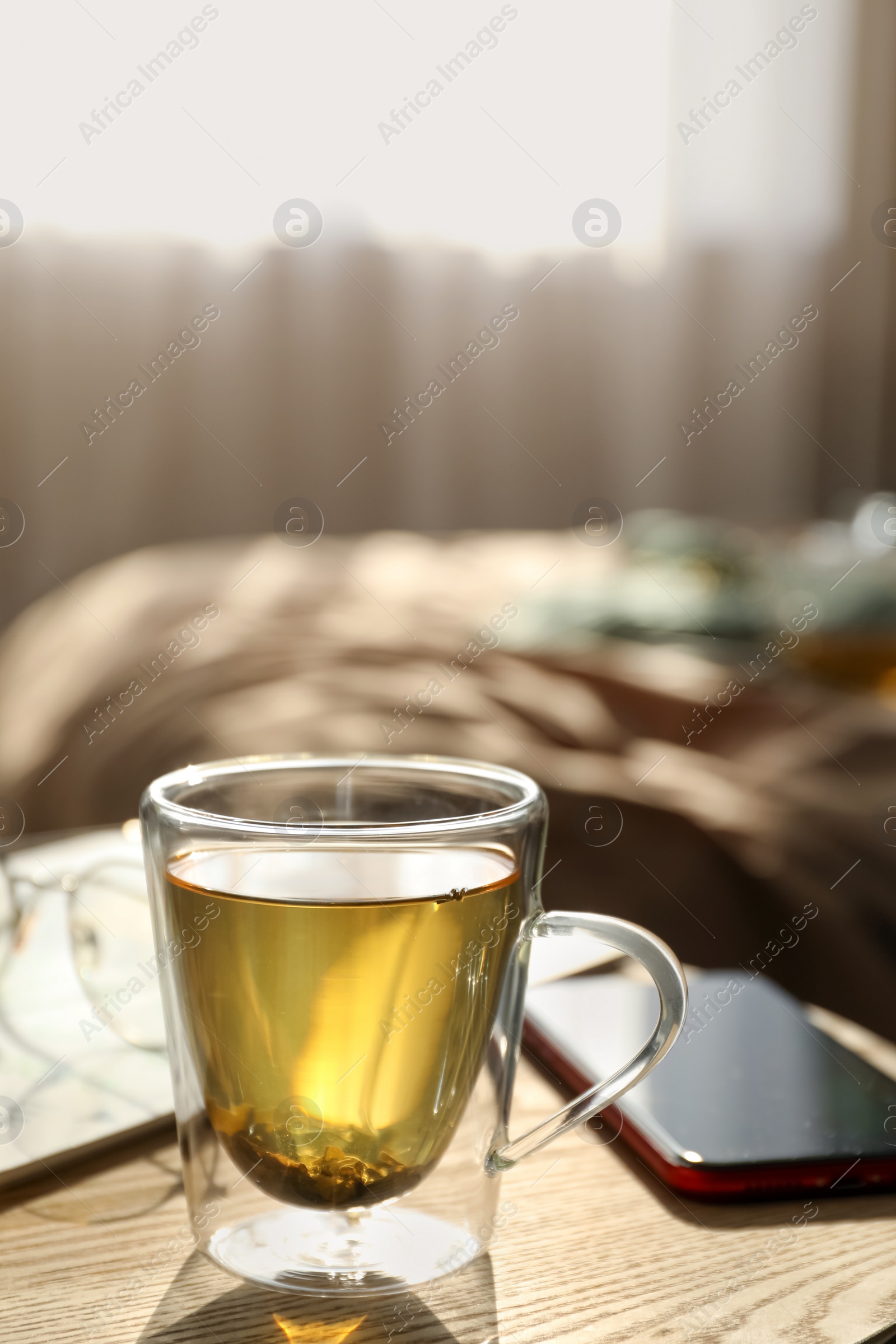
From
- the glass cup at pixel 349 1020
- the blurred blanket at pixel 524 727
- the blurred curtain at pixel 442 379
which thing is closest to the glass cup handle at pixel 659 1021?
the glass cup at pixel 349 1020

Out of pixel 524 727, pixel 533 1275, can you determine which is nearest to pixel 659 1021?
pixel 533 1275

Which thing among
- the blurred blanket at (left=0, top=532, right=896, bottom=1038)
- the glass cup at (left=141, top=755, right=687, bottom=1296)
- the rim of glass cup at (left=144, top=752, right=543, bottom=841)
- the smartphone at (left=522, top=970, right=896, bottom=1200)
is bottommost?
the blurred blanket at (left=0, top=532, right=896, bottom=1038)

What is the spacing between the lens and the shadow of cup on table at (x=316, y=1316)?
306mm

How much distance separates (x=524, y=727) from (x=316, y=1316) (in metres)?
0.81

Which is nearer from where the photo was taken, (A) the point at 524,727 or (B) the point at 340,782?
(B) the point at 340,782

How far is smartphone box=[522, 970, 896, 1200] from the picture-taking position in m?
0.40

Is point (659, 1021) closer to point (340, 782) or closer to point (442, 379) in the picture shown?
point (340, 782)

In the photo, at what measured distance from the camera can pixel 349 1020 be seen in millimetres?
324

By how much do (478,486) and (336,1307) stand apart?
274 centimetres

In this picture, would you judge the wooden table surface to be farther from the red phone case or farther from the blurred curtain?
the blurred curtain

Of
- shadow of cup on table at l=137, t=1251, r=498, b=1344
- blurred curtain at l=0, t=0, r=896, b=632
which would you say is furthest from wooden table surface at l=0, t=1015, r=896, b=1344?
blurred curtain at l=0, t=0, r=896, b=632

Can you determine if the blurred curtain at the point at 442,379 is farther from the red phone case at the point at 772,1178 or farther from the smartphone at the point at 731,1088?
the red phone case at the point at 772,1178

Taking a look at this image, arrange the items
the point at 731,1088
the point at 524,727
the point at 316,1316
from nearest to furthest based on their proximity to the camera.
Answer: the point at 316,1316 → the point at 731,1088 → the point at 524,727

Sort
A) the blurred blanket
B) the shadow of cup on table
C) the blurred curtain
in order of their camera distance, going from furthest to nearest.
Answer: the blurred curtain < the blurred blanket < the shadow of cup on table
